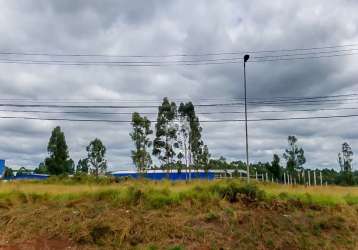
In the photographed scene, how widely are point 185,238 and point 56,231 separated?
3.91m

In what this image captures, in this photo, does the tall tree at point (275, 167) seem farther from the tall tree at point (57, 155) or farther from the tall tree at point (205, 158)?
the tall tree at point (57, 155)

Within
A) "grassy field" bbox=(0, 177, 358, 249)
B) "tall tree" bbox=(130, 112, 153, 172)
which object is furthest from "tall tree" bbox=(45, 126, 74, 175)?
"grassy field" bbox=(0, 177, 358, 249)

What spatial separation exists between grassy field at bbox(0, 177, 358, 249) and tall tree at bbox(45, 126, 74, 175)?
36.7 meters

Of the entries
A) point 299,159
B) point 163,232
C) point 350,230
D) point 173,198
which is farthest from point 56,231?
point 299,159

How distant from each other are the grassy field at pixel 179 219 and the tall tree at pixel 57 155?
36656 mm

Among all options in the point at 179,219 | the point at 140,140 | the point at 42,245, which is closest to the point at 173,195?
the point at 179,219

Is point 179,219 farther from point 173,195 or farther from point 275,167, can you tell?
point 275,167

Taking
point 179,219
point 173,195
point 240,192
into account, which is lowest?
point 179,219

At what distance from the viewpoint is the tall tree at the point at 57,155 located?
50844 mm

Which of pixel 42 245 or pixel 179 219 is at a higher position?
pixel 179 219

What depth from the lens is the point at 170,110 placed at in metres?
39.2

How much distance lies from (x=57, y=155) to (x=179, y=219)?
41.6 metres

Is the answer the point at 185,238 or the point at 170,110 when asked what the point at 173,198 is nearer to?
the point at 185,238

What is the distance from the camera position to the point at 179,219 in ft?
41.2
